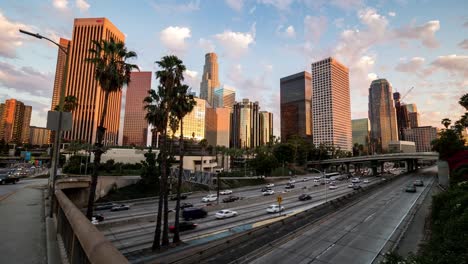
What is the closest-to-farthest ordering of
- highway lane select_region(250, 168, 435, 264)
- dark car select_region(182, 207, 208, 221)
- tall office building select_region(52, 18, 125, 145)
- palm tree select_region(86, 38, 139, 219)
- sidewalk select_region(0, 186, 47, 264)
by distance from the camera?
1. sidewalk select_region(0, 186, 47, 264)
2. highway lane select_region(250, 168, 435, 264)
3. palm tree select_region(86, 38, 139, 219)
4. dark car select_region(182, 207, 208, 221)
5. tall office building select_region(52, 18, 125, 145)

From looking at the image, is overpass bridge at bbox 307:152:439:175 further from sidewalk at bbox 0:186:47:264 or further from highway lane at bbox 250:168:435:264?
sidewalk at bbox 0:186:47:264

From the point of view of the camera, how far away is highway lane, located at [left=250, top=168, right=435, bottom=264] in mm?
20312

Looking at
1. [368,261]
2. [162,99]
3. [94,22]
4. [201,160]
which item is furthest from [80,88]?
[368,261]

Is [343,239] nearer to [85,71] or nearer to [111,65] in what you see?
[111,65]

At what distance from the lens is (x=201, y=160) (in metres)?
105

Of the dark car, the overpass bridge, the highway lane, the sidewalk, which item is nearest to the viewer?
the sidewalk

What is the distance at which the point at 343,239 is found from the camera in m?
24.6

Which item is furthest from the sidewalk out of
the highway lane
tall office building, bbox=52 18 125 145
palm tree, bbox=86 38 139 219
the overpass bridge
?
tall office building, bbox=52 18 125 145

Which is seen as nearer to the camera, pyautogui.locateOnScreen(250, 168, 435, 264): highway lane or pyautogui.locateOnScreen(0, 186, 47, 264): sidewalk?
pyautogui.locateOnScreen(0, 186, 47, 264): sidewalk

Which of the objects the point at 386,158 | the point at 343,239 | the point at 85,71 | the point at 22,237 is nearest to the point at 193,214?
the point at 343,239

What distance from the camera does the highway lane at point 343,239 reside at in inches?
800

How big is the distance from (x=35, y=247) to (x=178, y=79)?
23957mm

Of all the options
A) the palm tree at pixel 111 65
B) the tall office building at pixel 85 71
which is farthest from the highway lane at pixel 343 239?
the tall office building at pixel 85 71

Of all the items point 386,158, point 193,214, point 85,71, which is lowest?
point 193,214
